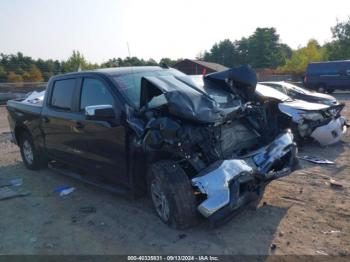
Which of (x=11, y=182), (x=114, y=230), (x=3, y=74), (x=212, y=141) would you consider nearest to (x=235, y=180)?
(x=212, y=141)

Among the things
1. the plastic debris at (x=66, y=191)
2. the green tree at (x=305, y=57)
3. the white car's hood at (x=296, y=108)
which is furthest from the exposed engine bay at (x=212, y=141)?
the green tree at (x=305, y=57)

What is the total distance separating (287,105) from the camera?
8.42 meters

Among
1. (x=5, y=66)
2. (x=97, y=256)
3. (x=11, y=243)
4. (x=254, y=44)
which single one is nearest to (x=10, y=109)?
(x=11, y=243)

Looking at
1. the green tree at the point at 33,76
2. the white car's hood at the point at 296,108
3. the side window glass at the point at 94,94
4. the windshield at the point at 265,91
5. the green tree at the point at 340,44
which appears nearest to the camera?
the side window glass at the point at 94,94

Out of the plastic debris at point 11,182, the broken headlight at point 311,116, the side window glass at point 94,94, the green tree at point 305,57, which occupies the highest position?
the side window glass at point 94,94

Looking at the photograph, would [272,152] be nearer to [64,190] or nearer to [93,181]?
[93,181]

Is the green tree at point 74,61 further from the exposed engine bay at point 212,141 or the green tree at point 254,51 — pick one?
the exposed engine bay at point 212,141

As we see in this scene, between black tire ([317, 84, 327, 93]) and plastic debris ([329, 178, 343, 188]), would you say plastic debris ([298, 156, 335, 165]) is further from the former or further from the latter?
black tire ([317, 84, 327, 93])

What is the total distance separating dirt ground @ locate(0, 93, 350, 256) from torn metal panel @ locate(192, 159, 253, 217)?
41cm

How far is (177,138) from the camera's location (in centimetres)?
423

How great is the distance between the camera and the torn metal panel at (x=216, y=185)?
3.94 m

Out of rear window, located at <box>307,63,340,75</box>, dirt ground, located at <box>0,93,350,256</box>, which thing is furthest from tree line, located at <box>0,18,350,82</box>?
dirt ground, located at <box>0,93,350,256</box>

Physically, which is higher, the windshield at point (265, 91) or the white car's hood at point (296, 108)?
the windshield at point (265, 91)

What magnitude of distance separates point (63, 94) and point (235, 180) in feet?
11.4
